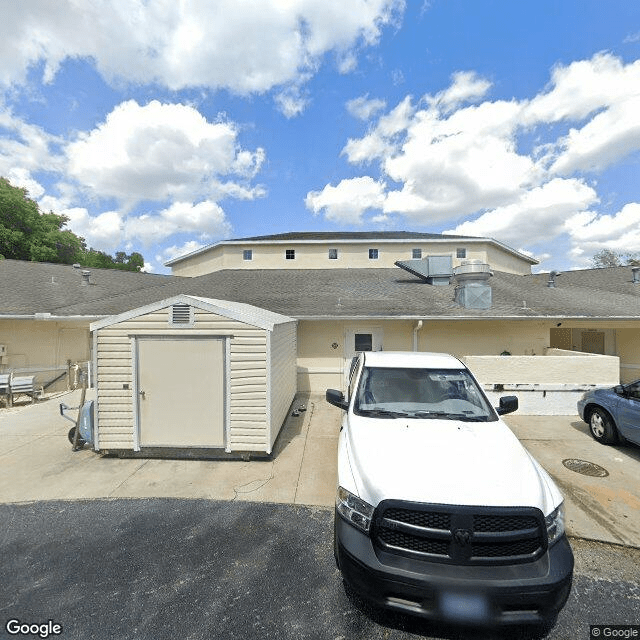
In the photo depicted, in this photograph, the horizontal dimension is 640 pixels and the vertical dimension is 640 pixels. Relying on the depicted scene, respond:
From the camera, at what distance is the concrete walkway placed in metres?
4.35

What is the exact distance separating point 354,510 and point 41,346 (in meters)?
13.7

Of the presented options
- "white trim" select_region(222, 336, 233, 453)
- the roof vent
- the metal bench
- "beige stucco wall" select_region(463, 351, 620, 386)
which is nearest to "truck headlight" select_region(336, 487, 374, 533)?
"white trim" select_region(222, 336, 233, 453)

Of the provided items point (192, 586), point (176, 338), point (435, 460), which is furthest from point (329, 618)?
point (176, 338)

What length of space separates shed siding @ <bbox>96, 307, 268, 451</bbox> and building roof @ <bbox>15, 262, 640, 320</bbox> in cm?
432

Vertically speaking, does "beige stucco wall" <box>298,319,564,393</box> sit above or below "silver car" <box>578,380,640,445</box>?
above

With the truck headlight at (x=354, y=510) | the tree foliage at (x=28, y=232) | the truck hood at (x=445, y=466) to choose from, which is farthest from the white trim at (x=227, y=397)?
the tree foliage at (x=28, y=232)

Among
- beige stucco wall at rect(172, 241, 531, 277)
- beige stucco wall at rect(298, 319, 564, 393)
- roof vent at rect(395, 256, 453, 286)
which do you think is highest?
→ beige stucco wall at rect(172, 241, 531, 277)

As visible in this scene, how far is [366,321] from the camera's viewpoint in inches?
412

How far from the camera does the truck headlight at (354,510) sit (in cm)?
257

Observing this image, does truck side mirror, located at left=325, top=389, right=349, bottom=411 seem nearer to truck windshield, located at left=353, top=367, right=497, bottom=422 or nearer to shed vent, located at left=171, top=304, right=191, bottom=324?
truck windshield, located at left=353, top=367, right=497, bottom=422

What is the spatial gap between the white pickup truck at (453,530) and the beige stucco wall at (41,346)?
13.1m

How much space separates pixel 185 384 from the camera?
18.5 ft

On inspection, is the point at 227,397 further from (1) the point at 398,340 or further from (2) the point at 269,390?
(1) the point at 398,340

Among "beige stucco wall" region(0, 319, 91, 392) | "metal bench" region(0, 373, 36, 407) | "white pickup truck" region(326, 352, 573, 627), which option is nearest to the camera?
"white pickup truck" region(326, 352, 573, 627)
